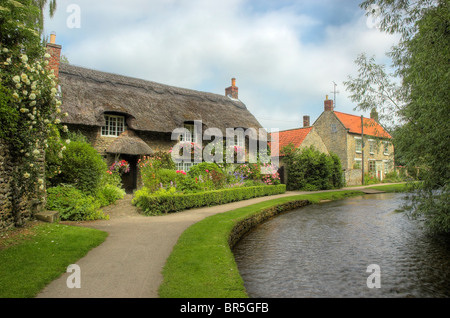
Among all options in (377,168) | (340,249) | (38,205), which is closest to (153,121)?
(38,205)

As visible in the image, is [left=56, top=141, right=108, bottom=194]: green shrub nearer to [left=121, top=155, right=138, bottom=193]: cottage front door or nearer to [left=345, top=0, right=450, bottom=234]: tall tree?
[left=121, top=155, right=138, bottom=193]: cottage front door

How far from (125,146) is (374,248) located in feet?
41.5

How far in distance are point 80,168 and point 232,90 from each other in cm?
1904

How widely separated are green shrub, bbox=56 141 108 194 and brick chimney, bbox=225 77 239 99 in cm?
1819

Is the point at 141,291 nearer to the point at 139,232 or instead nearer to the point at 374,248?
the point at 139,232

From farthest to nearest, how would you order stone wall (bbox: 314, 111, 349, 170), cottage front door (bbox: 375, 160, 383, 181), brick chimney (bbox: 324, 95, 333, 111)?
cottage front door (bbox: 375, 160, 383, 181) → brick chimney (bbox: 324, 95, 333, 111) → stone wall (bbox: 314, 111, 349, 170)

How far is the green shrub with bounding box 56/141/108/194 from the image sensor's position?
10.8 metres

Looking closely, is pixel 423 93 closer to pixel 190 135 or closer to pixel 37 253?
pixel 37 253

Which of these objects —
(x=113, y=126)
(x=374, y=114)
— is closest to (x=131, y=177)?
(x=113, y=126)

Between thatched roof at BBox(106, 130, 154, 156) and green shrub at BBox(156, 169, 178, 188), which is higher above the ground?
thatched roof at BBox(106, 130, 154, 156)

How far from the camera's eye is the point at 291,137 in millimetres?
27547

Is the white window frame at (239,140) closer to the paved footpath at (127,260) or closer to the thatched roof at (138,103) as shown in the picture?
the thatched roof at (138,103)

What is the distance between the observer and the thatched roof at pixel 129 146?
16020mm

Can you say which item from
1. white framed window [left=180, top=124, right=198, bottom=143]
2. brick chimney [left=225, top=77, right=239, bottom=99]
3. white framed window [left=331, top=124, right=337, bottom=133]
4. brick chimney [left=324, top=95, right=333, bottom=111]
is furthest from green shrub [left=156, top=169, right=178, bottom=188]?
brick chimney [left=324, top=95, right=333, bottom=111]
